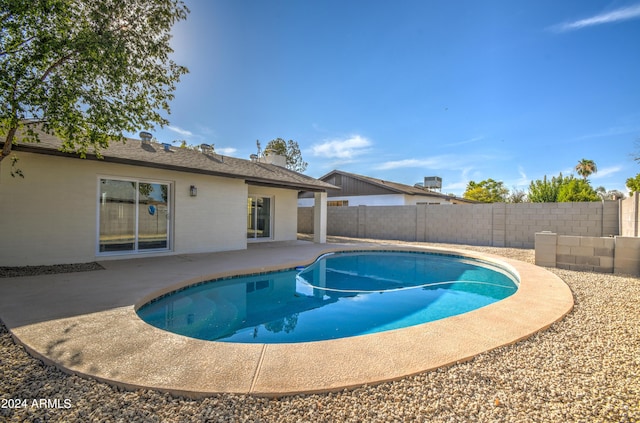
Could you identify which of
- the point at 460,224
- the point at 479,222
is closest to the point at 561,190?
the point at 479,222

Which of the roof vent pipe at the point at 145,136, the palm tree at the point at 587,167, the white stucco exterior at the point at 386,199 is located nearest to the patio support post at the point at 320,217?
the roof vent pipe at the point at 145,136

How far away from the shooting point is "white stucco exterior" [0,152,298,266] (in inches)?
277

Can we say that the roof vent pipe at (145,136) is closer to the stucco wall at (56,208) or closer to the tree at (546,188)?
the stucco wall at (56,208)

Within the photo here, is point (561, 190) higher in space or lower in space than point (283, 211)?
higher

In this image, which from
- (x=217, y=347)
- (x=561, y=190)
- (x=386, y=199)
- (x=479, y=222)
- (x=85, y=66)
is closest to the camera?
(x=217, y=347)

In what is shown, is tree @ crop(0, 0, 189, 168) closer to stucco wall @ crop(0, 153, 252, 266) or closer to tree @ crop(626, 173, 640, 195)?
stucco wall @ crop(0, 153, 252, 266)

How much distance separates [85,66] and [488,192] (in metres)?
49.4

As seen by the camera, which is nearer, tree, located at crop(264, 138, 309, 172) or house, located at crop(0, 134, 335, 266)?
house, located at crop(0, 134, 335, 266)

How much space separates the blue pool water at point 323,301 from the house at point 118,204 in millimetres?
3901

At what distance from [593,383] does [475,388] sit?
1181 mm

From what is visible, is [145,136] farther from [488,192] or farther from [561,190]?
[488,192]

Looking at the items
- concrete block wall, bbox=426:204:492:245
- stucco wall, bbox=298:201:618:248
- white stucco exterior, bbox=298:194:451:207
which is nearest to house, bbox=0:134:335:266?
stucco wall, bbox=298:201:618:248

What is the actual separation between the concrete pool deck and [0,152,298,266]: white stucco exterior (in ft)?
8.21

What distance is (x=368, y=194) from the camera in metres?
22.9
